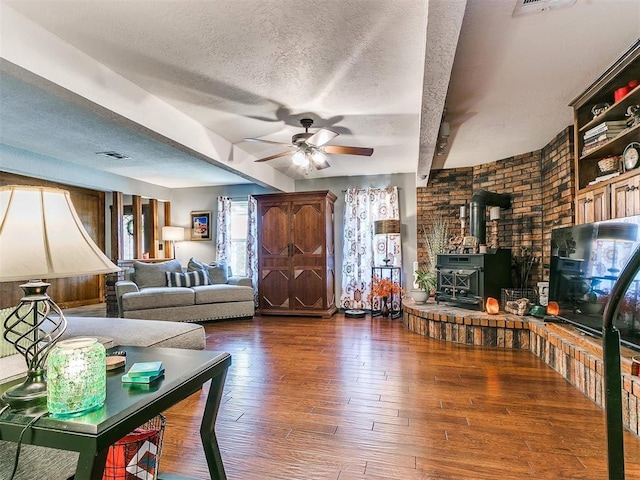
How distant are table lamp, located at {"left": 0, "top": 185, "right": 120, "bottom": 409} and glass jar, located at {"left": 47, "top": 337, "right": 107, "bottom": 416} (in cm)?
13

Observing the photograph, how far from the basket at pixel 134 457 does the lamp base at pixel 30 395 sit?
1.39 feet

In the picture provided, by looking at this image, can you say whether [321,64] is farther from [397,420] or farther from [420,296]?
[420,296]

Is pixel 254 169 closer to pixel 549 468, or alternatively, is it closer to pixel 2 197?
pixel 2 197

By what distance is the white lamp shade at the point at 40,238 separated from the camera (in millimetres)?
982

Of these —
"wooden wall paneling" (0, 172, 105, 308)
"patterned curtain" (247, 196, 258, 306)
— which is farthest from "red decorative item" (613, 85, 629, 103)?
"wooden wall paneling" (0, 172, 105, 308)

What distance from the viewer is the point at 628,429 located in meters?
2.11

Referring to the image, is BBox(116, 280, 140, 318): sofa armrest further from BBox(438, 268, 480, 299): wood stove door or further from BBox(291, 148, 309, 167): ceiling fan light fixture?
BBox(438, 268, 480, 299): wood stove door

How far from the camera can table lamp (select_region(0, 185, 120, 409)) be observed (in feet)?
3.25

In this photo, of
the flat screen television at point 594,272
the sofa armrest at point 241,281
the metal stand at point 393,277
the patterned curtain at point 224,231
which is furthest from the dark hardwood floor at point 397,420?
the patterned curtain at point 224,231

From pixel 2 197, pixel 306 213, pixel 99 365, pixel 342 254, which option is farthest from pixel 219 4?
pixel 342 254

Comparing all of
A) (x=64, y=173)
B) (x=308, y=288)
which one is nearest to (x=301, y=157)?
(x=308, y=288)

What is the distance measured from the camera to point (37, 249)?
3.36 feet

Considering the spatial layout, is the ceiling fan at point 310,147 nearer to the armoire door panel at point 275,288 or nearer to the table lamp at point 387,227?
the table lamp at point 387,227

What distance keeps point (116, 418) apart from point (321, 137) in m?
2.80
